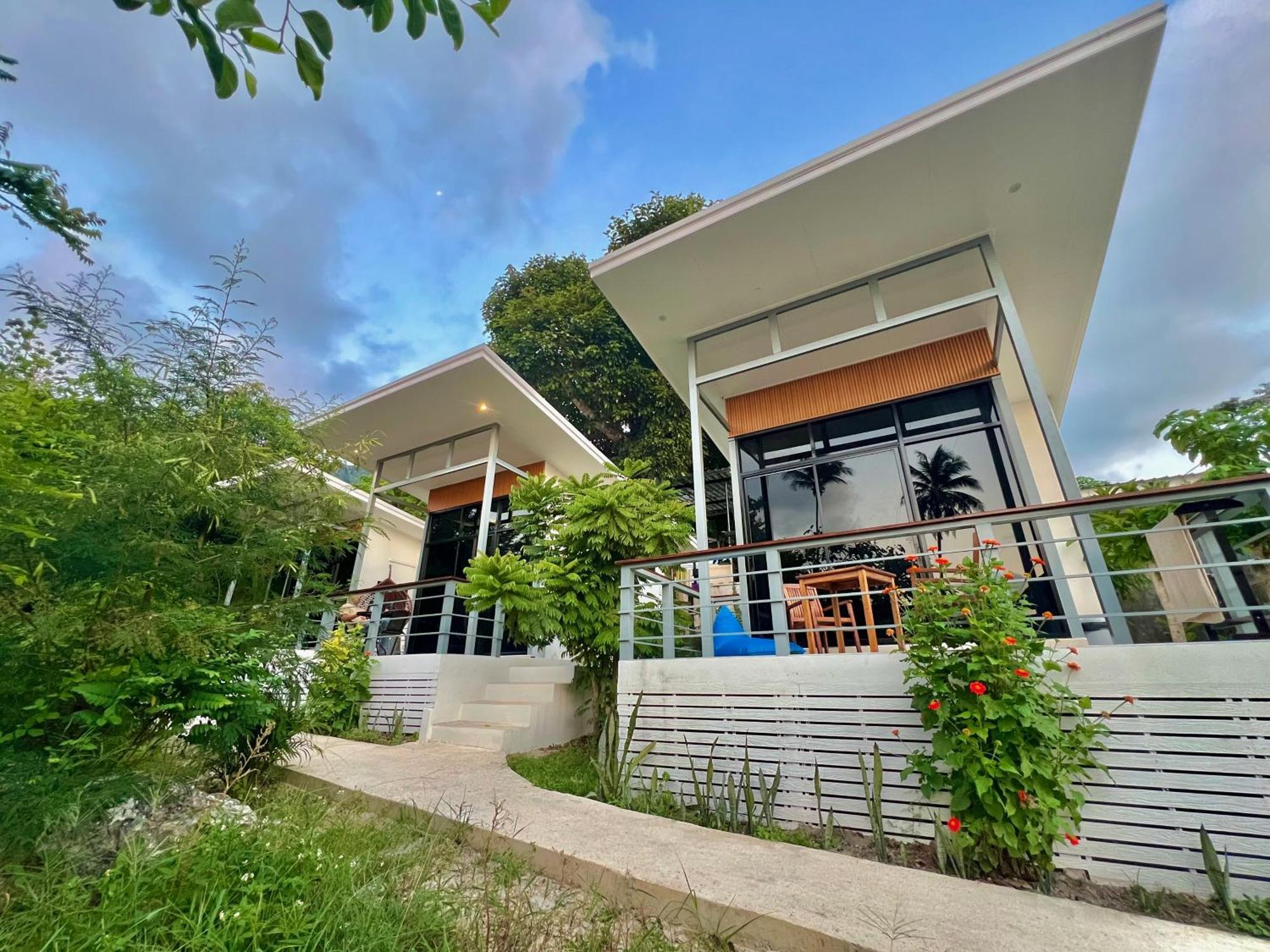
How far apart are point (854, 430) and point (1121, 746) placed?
3.79m

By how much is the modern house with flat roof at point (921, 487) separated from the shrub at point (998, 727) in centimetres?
18

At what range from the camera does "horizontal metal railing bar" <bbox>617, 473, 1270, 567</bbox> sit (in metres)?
2.46

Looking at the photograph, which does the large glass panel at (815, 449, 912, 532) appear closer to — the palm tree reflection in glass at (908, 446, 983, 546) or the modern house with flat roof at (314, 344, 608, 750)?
the palm tree reflection in glass at (908, 446, 983, 546)

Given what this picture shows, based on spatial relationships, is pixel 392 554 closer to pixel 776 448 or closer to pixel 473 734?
pixel 473 734

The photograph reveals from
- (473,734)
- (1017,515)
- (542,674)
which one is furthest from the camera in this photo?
(542,674)

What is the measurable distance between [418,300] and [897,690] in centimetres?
1453

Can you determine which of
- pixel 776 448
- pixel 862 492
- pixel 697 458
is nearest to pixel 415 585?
pixel 697 458

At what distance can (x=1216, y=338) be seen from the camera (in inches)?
441

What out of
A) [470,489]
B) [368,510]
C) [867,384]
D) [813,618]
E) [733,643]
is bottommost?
[733,643]

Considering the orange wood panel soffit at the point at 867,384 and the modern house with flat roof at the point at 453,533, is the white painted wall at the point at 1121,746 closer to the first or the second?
the modern house with flat roof at the point at 453,533

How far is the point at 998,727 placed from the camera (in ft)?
7.16

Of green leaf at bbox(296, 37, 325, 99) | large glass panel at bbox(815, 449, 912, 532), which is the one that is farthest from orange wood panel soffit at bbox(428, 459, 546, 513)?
green leaf at bbox(296, 37, 325, 99)

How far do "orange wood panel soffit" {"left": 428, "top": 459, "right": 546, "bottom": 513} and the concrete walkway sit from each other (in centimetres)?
533

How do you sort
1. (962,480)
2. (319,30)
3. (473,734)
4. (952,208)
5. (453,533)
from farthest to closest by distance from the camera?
(453,533)
(962,480)
(473,734)
(952,208)
(319,30)
